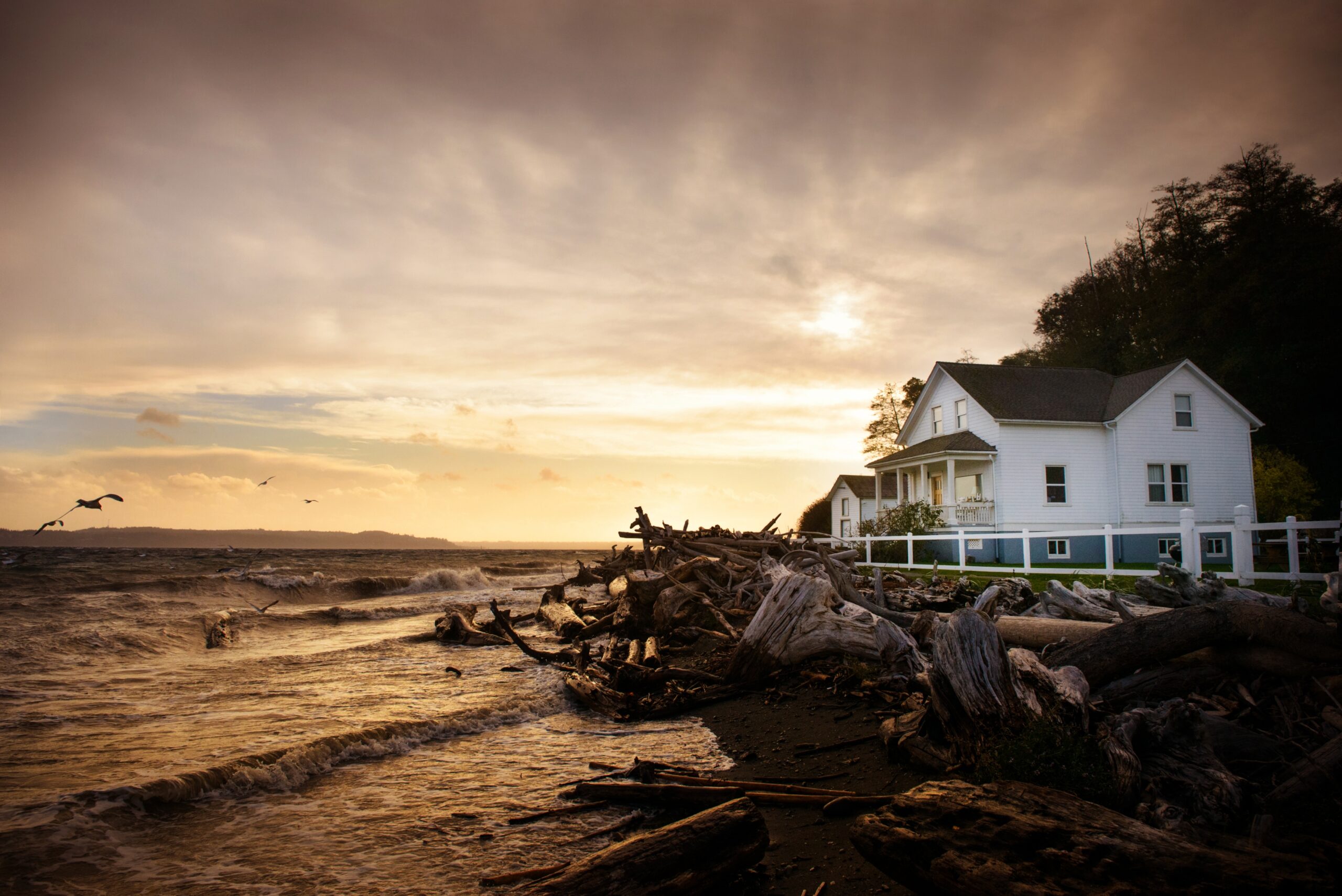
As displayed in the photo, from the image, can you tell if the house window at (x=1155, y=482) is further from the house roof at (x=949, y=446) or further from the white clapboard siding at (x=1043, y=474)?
the house roof at (x=949, y=446)

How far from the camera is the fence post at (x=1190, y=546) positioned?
1214 cm

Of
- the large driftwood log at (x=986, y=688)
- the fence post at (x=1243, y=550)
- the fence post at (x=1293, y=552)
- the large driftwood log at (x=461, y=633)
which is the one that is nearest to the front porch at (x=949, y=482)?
the fence post at (x=1243, y=550)

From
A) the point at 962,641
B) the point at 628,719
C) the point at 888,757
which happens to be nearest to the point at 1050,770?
the point at 962,641

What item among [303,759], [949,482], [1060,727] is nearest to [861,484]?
[949,482]

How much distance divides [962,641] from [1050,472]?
28.5 metres

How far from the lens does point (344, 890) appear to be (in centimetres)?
369

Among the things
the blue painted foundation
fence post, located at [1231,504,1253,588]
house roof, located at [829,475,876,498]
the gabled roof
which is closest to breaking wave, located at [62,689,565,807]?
fence post, located at [1231,504,1253,588]

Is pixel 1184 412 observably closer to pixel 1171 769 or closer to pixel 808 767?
pixel 1171 769

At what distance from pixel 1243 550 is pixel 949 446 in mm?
18087

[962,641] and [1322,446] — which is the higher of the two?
[1322,446]

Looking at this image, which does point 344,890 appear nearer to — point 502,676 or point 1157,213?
point 502,676

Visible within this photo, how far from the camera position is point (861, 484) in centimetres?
4031

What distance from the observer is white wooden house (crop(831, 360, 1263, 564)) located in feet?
94.6

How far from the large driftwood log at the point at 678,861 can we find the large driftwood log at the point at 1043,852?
600mm
